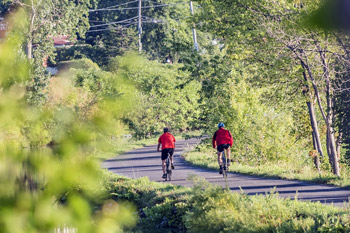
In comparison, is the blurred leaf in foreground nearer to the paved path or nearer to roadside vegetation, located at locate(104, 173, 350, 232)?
the paved path

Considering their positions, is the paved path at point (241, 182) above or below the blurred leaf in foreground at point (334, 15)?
below

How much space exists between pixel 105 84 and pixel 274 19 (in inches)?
675

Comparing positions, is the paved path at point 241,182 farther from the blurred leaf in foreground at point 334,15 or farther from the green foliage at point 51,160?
the blurred leaf in foreground at point 334,15

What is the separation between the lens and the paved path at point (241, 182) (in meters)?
14.3

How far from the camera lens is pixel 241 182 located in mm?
18141

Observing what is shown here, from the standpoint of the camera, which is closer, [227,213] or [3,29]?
[3,29]

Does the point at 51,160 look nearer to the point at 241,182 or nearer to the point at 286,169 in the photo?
the point at 241,182

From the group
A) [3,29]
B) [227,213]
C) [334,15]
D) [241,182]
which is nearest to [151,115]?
[241,182]

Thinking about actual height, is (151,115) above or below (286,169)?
above

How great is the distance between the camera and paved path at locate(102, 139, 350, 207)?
14.3 metres

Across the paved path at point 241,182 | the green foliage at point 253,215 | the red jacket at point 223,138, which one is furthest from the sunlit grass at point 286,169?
the green foliage at point 253,215

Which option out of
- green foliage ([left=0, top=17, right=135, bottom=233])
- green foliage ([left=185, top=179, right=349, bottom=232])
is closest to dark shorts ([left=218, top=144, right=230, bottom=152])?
green foliage ([left=185, top=179, right=349, bottom=232])

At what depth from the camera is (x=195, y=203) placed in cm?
1262

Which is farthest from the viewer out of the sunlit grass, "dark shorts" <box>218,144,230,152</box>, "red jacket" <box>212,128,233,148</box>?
"dark shorts" <box>218,144,230,152</box>
